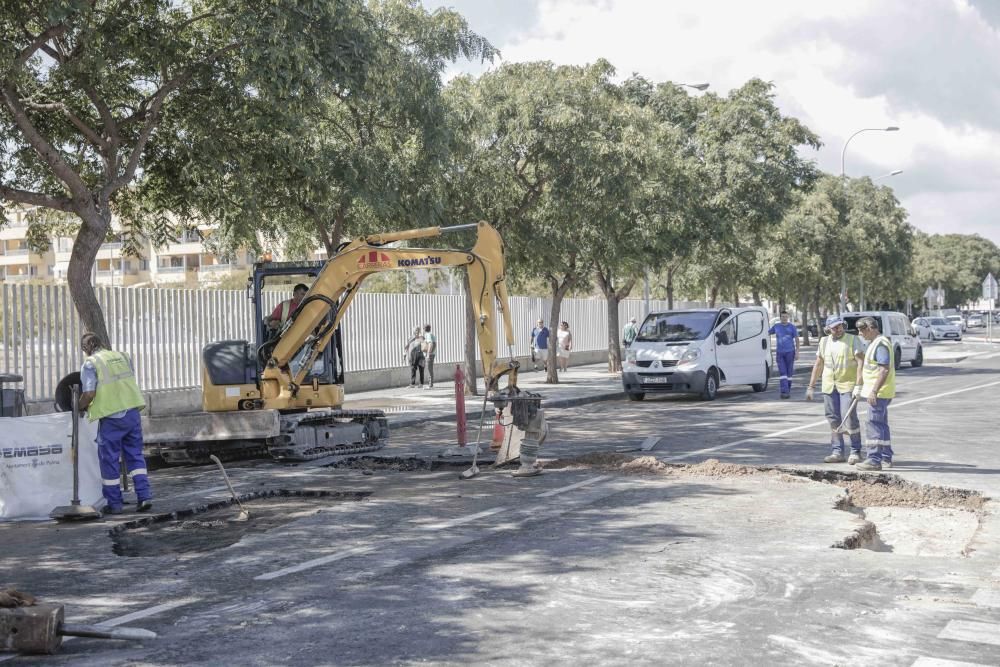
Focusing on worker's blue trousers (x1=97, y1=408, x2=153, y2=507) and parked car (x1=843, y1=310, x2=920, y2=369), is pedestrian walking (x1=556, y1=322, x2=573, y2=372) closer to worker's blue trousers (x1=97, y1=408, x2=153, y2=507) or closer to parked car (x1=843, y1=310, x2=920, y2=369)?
parked car (x1=843, y1=310, x2=920, y2=369)

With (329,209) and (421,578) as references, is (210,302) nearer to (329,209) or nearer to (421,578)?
(329,209)

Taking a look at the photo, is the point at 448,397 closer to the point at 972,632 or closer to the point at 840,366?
the point at 840,366

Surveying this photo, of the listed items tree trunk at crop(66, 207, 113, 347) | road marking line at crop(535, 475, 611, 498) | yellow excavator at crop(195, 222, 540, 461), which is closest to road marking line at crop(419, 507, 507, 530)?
road marking line at crop(535, 475, 611, 498)

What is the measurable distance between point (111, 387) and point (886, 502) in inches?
292

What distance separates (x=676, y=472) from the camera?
38.1ft

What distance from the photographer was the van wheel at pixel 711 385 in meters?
22.5

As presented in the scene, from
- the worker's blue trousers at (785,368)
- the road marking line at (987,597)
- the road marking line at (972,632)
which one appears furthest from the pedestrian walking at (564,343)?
the road marking line at (972,632)

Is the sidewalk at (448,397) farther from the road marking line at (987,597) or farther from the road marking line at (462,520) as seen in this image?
the road marking line at (987,597)

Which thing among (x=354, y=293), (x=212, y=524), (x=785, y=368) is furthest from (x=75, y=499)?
(x=785, y=368)

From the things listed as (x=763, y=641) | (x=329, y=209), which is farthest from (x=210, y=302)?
(x=763, y=641)

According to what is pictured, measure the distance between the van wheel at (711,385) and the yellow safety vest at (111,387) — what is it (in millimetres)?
14287

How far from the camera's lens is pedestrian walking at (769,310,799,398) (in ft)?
74.1

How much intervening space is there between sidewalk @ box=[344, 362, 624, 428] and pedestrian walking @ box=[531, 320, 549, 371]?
54.9 inches

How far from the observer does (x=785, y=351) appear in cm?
2291
